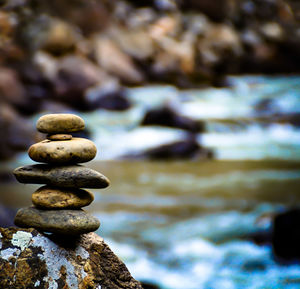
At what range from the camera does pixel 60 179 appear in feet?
7.23

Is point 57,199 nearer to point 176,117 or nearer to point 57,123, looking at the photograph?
point 57,123

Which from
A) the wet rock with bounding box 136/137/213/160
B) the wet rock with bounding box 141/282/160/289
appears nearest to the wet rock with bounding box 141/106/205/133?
the wet rock with bounding box 136/137/213/160

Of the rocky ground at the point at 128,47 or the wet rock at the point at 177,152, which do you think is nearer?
the wet rock at the point at 177,152

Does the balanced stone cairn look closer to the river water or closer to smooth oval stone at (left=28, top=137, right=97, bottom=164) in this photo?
smooth oval stone at (left=28, top=137, right=97, bottom=164)

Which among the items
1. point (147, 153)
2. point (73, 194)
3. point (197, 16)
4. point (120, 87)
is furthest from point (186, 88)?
point (73, 194)

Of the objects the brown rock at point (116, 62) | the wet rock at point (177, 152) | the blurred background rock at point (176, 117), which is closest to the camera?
the blurred background rock at point (176, 117)

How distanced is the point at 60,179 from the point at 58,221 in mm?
229

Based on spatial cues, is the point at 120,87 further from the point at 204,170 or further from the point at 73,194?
the point at 73,194

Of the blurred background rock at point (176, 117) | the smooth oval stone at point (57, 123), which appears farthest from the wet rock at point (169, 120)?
the smooth oval stone at point (57, 123)

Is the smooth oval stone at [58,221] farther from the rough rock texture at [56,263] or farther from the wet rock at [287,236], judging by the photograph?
the wet rock at [287,236]

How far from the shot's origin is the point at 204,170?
8695mm

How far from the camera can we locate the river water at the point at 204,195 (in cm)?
402

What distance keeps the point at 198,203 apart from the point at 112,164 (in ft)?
10.4

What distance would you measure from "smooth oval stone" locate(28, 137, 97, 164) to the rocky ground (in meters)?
8.90
